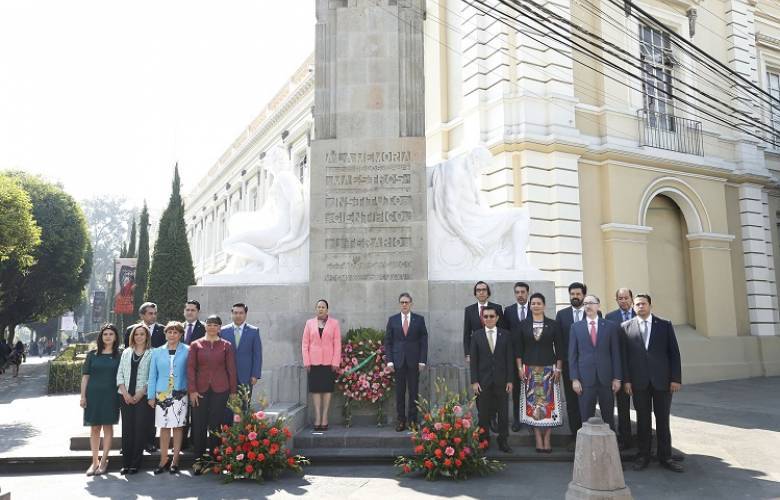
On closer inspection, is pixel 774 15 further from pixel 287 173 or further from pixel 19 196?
pixel 19 196

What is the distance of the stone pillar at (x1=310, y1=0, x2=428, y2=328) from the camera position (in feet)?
30.5

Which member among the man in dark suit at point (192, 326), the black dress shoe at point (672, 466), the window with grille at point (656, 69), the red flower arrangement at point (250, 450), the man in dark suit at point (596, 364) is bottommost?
the black dress shoe at point (672, 466)

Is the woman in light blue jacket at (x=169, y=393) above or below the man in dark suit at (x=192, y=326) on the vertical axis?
below

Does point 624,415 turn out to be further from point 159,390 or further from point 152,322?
point 152,322

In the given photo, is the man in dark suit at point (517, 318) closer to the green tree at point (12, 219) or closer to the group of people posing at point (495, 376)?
the group of people posing at point (495, 376)

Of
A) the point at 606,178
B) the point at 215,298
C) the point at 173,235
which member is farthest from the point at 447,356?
the point at 173,235

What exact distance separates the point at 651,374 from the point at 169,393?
5.63 metres

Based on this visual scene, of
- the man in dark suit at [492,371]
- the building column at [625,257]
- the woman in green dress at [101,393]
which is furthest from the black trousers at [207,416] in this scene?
the building column at [625,257]

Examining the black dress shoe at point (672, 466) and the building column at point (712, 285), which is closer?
the black dress shoe at point (672, 466)

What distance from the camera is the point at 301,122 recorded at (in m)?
27.0

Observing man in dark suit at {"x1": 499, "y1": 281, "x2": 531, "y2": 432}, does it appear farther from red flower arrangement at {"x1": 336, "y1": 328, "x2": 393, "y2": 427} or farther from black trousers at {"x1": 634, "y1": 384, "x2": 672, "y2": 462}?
red flower arrangement at {"x1": 336, "y1": 328, "x2": 393, "y2": 427}

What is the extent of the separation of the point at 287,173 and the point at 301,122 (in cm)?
1780

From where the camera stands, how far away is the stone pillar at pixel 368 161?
9297 millimetres

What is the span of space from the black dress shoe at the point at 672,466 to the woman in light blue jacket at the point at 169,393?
A: 5627 mm
